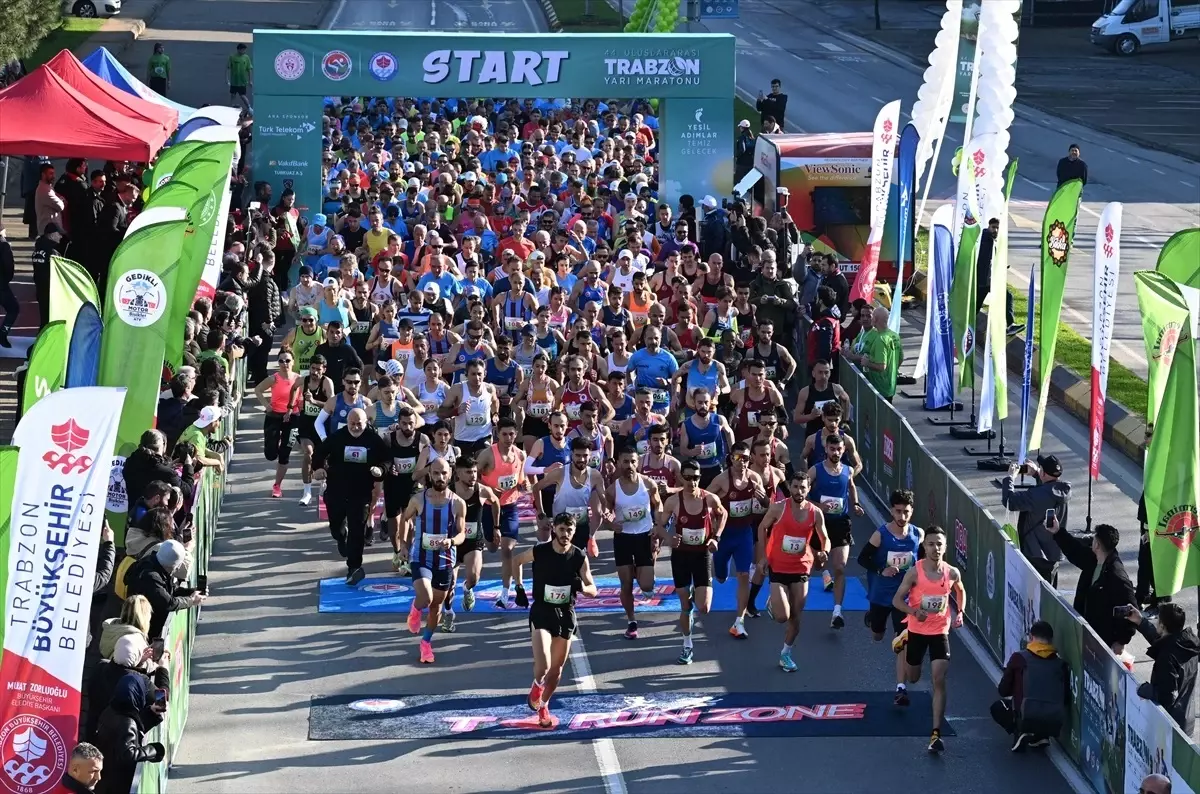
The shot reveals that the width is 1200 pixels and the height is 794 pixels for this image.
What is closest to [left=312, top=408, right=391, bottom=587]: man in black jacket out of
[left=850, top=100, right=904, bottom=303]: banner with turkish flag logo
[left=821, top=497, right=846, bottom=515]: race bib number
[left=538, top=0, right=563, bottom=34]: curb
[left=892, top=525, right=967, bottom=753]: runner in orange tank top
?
[left=821, top=497, right=846, bottom=515]: race bib number

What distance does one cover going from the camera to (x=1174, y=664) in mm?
13406

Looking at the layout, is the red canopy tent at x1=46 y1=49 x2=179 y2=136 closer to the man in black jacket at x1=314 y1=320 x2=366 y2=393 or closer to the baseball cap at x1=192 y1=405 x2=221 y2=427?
the man in black jacket at x1=314 y1=320 x2=366 y2=393

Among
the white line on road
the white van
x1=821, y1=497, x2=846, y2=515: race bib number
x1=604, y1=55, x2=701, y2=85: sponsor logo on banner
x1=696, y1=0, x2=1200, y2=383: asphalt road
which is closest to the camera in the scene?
the white line on road

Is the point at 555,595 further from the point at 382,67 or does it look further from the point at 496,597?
the point at 382,67

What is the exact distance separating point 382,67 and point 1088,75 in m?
34.4

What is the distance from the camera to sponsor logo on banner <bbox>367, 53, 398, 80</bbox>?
97.7 feet

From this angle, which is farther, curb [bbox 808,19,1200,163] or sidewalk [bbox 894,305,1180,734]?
curb [bbox 808,19,1200,163]

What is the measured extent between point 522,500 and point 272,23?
A: 144 ft

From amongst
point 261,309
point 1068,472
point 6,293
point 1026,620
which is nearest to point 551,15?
point 6,293

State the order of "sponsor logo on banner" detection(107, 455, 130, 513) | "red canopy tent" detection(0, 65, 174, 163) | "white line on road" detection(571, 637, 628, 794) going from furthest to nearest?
"red canopy tent" detection(0, 65, 174, 163), "sponsor logo on banner" detection(107, 455, 130, 513), "white line on road" detection(571, 637, 628, 794)

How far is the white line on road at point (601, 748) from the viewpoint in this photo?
46.9 ft

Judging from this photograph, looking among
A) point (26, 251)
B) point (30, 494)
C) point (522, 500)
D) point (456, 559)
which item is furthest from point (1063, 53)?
point (30, 494)

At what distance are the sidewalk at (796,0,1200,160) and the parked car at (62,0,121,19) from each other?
24151 mm

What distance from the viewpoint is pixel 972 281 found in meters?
23.1
